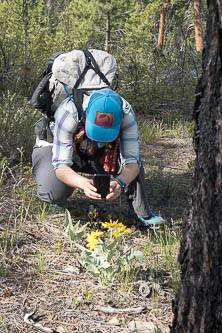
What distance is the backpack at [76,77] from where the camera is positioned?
118 inches

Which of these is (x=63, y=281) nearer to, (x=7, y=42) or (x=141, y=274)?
(x=141, y=274)

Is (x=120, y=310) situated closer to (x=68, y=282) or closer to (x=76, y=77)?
(x=68, y=282)

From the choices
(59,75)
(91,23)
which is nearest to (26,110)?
(59,75)

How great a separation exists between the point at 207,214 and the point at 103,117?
1476 millimetres

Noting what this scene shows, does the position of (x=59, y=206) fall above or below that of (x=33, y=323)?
above

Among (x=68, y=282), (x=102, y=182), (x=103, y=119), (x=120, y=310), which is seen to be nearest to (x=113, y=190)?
(x=102, y=182)

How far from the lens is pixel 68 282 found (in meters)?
2.51

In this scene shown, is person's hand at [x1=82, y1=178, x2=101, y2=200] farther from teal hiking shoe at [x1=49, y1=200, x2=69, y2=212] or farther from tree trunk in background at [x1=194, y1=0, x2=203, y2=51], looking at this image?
tree trunk in background at [x1=194, y1=0, x2=203, y2=51]

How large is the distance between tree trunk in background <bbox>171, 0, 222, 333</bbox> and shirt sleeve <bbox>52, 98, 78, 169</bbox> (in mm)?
1580

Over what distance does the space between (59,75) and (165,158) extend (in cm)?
237

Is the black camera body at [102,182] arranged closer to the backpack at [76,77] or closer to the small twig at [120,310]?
the backpack at [76,77]

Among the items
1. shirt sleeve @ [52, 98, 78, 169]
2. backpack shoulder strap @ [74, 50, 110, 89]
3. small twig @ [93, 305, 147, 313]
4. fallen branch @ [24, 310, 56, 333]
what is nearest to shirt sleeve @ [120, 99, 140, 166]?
backpack shoulder strap @ [74, 50, 110, 89]

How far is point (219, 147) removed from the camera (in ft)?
4.20

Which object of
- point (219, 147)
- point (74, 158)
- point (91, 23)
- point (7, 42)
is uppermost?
point (91, 23)
